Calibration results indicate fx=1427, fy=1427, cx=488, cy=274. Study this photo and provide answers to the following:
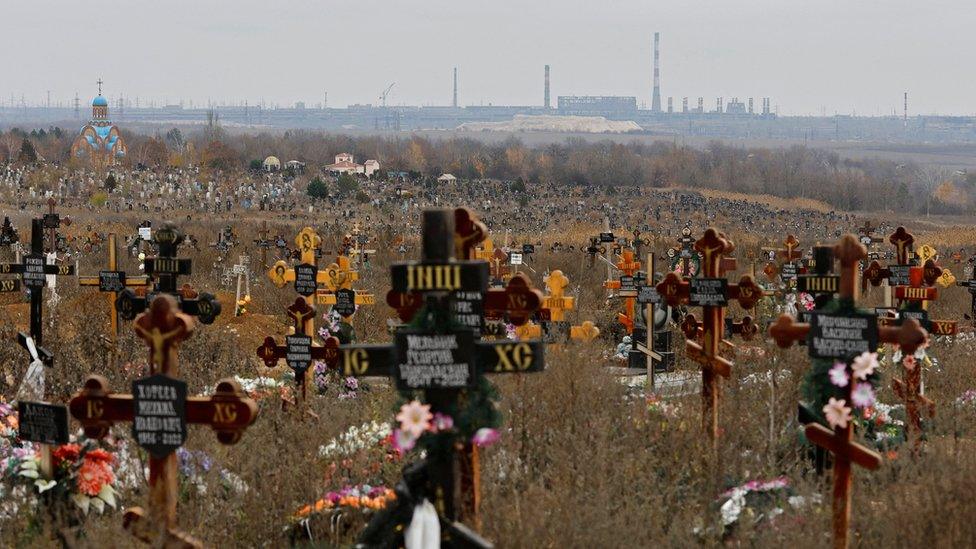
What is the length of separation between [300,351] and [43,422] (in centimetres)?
531

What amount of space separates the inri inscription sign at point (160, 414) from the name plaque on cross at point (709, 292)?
530 centimetres

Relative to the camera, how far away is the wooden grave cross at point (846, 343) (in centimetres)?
741

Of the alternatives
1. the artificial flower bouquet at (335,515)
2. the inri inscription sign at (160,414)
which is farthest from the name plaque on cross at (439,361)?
the artificial flower bouquet at (335,515)

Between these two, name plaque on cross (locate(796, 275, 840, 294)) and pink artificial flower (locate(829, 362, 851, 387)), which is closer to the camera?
pink artificial flower (locate(829, 362, 851, 387))

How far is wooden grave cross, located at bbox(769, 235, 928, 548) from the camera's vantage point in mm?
7410

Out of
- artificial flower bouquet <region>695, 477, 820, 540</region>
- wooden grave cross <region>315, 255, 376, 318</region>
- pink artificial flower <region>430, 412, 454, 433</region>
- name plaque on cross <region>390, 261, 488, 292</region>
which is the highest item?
name plaque on cross <region>390, 261, 488, 292</region>

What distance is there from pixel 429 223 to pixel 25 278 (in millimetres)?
8035

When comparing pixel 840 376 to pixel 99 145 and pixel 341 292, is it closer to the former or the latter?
pixel 341 292

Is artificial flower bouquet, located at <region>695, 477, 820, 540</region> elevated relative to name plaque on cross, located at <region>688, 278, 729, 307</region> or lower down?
lower down

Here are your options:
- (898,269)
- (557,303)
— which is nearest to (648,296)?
(557,303)

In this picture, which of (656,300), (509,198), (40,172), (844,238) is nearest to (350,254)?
(656,300)

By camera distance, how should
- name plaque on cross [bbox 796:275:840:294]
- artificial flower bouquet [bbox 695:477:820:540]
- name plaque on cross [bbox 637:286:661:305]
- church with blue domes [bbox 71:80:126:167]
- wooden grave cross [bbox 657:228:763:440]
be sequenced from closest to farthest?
artificial flower bouquet [bbox 695:477:820:540], name plaque on cross [bbox 796:275:840:294], wooden grave cross [bbox 657:228:763:440], name plaque on cross [bbox 637:286:661:305], church with blue domes [bbox 71:80:126:167]

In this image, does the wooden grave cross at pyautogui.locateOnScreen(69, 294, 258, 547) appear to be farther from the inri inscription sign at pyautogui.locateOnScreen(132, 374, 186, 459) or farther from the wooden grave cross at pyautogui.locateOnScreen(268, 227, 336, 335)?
the wooden grave cross at pyautogui.locateOnScreen(268, 227, 336, 335)

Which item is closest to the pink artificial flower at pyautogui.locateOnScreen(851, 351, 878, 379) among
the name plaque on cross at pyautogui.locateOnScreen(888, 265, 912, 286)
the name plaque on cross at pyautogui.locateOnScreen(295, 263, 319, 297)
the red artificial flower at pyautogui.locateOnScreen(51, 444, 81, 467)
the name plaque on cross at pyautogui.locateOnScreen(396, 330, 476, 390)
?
the name plaque on cross at pyautogui.locateOnScreen(396, 330, 476, 390)
